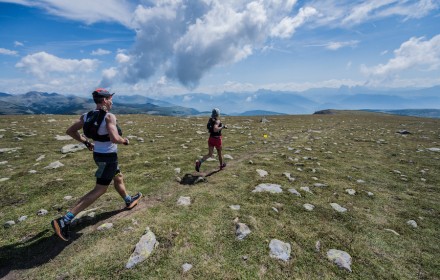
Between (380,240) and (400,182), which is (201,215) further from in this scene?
(400,182)

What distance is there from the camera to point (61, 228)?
7027mm

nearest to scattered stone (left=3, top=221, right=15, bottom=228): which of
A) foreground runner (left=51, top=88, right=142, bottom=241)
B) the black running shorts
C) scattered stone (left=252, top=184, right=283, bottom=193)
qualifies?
foreground runner (left=51, top=88, right=142, bottom=241)

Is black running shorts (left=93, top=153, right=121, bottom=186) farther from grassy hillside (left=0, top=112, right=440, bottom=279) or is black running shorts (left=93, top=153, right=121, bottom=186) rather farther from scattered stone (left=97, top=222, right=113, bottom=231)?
grassy hillside (left=0, top=112, right=440, bottom=279)

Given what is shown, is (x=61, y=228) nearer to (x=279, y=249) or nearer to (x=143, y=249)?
(x=143, y=249)

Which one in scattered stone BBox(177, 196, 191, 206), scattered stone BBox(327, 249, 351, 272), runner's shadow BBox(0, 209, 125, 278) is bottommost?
runner's shadow BBox(0, 209, 125, 278)

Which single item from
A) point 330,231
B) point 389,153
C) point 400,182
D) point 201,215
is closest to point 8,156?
point 201,215

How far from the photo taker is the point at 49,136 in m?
22.5

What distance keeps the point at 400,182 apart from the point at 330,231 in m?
8.14

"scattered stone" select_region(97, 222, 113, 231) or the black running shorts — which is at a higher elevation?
the black running shorts

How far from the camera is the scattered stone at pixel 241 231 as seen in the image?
7.39 meters

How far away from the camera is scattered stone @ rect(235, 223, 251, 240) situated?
739 centimetres

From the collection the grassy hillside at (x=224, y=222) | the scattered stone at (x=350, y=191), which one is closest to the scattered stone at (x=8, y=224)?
the grassy hillside at (x=224, y=222)

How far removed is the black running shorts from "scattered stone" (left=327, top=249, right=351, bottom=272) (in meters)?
7.10

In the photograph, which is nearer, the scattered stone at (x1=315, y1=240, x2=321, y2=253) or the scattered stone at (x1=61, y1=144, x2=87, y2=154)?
the scattered stone at (x1=315, y1=240, x2=321, y2=253)
